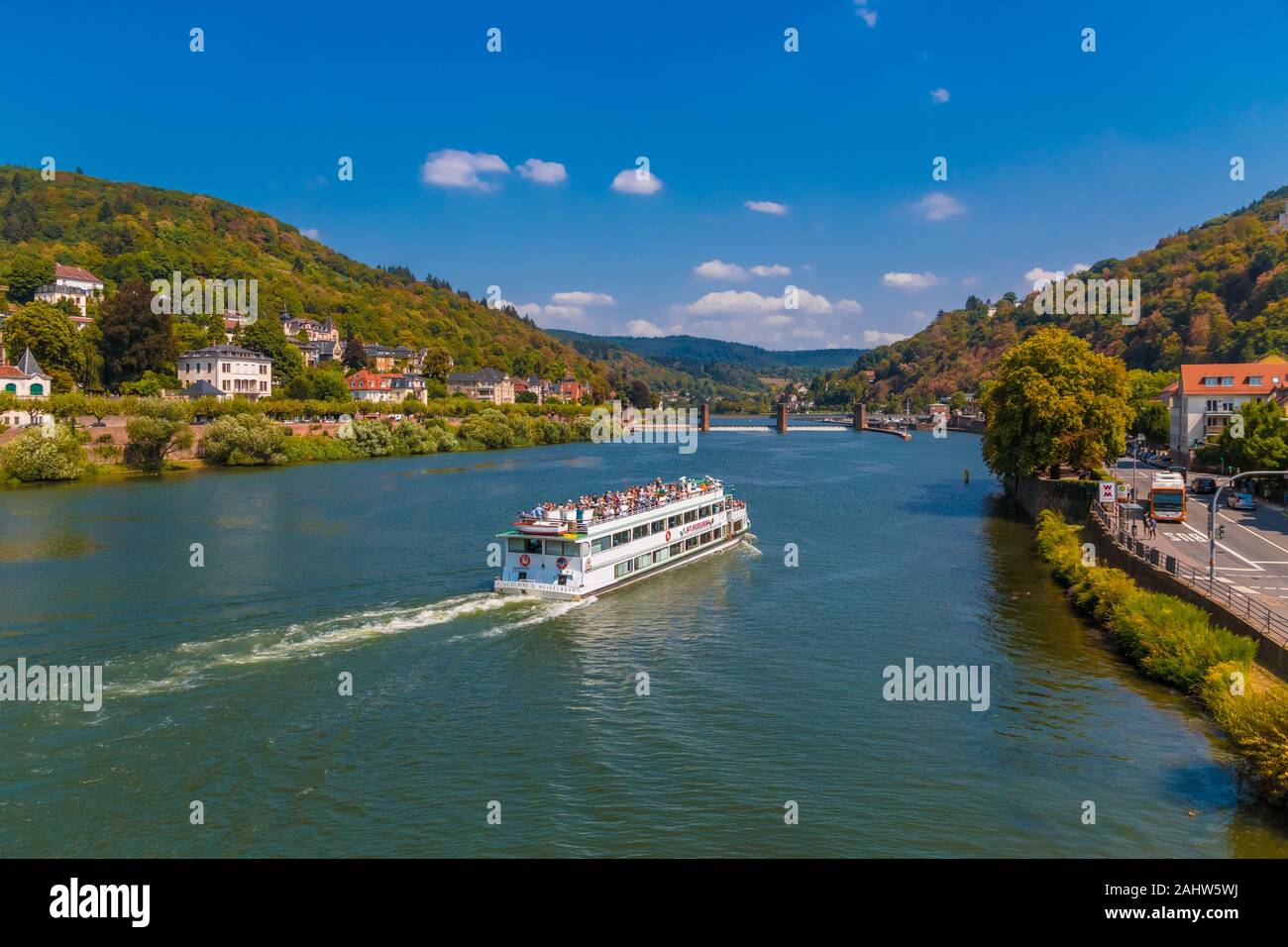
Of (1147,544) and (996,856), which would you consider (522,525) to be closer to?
(996,856)

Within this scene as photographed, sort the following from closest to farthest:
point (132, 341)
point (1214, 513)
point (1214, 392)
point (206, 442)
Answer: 1. point (1214, 513)
2. point (1214, 392)
3. point (206, 442)
4. point (132, 341)

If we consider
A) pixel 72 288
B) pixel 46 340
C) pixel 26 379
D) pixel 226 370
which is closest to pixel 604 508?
pixel 26 379

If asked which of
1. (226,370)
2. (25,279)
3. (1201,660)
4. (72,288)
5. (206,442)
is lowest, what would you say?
(1201,660)

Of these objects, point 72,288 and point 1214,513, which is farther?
point 72,288

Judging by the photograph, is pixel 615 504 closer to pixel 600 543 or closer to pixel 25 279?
pixel 600 543

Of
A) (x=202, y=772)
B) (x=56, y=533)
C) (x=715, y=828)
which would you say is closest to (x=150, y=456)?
(x=56, y=533)

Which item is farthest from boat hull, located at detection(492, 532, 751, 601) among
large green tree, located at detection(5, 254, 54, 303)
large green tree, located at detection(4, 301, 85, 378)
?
large green tree, located at detection(5, 254, 54, 303)

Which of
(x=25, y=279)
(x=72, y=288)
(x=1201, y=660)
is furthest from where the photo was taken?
(x=72, y=288)
